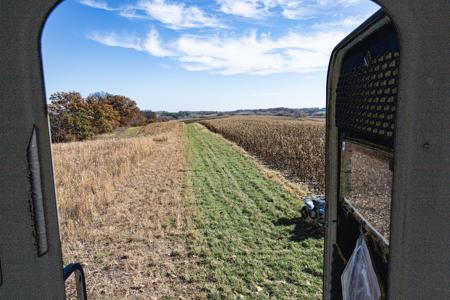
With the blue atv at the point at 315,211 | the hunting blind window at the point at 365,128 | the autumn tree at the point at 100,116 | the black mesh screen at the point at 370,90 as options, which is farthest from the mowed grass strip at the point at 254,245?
the autumn tree at the point at 100,116

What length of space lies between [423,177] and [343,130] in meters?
1.03

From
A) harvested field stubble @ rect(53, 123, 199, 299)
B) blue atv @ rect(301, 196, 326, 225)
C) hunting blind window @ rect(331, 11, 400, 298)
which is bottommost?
harvested field stubble @ rect(53, 123, 199, 299)

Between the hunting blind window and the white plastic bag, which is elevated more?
the hunting blind window

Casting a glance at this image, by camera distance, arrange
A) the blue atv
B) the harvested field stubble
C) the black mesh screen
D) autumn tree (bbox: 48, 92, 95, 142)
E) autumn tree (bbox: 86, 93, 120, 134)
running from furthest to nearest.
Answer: autumn tree (bbox: 86, 93, 120, 134), autumn tree (bbox: 48, 92, 95, 142), the blue atv, the harvested field stubble, the black mesh screen

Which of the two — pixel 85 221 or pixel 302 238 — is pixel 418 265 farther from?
pixel 85 221

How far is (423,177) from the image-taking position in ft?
2.94

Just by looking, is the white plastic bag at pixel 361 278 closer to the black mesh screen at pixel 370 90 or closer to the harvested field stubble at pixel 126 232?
the black mesh screen at pixel 370 90

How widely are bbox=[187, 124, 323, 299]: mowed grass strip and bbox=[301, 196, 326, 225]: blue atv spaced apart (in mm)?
183

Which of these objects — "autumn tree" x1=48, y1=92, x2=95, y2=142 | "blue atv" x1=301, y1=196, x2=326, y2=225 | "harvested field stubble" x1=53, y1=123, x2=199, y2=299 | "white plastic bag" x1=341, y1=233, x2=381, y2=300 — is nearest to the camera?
"white plastic bag" x1=341, y1=233, x2=381, y2=300

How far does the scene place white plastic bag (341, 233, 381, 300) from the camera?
4.75 ft

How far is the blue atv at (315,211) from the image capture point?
5211 millimetres

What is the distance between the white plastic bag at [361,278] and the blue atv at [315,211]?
3549 millimetres

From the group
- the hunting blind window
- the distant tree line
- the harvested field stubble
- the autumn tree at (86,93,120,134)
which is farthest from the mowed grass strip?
the autumn tree at (86,93,120,134)

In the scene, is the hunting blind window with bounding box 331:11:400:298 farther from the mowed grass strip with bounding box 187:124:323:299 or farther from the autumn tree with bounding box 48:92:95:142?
the autumn tree with bounding box 48:92:95:142
